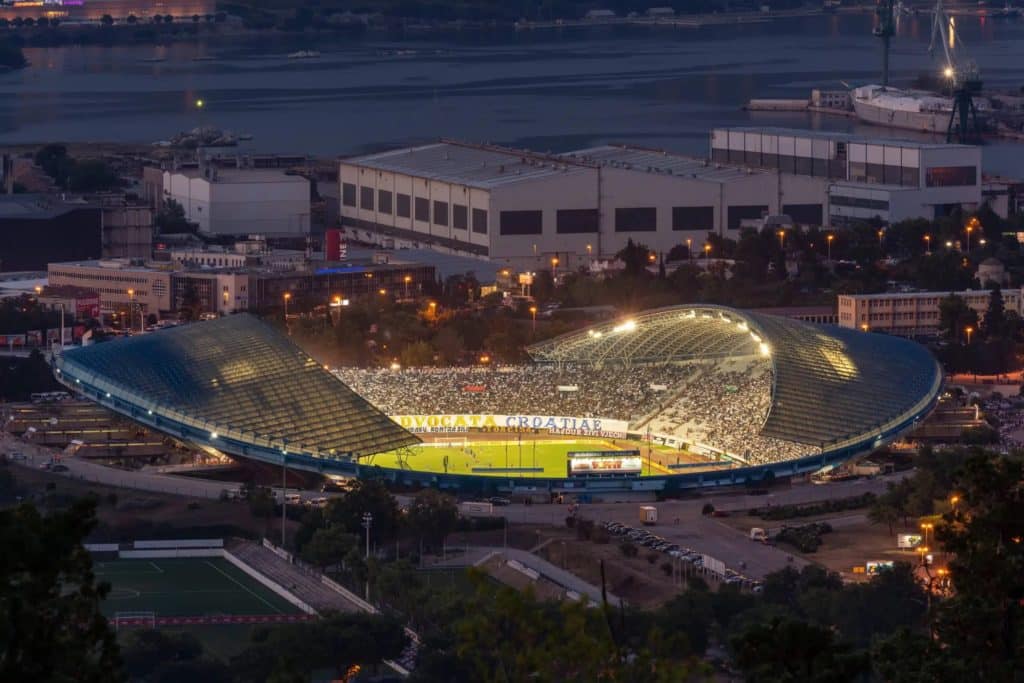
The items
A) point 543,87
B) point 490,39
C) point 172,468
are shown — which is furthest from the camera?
point 490,39

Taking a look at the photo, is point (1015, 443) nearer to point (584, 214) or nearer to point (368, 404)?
point (368, 404)

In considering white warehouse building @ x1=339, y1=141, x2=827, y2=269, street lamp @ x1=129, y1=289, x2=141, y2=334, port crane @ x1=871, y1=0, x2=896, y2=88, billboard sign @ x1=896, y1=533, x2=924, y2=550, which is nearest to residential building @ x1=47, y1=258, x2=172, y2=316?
street lamp @ x1=129, y1=289, x2=141, y2=334

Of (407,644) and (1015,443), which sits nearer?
→ (407,644)

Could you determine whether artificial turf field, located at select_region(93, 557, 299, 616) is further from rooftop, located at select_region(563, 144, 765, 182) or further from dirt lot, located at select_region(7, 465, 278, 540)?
rooftop, located at select_region(563, 144, 765, 182)

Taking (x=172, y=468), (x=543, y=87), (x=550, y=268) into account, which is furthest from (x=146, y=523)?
(x=543, y=87)

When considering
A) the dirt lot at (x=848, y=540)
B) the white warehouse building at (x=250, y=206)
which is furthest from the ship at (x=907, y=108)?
the dirt lot at (x=848, y=540)

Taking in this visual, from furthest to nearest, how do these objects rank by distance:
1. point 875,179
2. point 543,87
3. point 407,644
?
point 543,87, point 875,179, point 407,644

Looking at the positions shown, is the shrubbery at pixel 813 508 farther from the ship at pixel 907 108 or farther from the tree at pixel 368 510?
the ship at pixel 907 108
